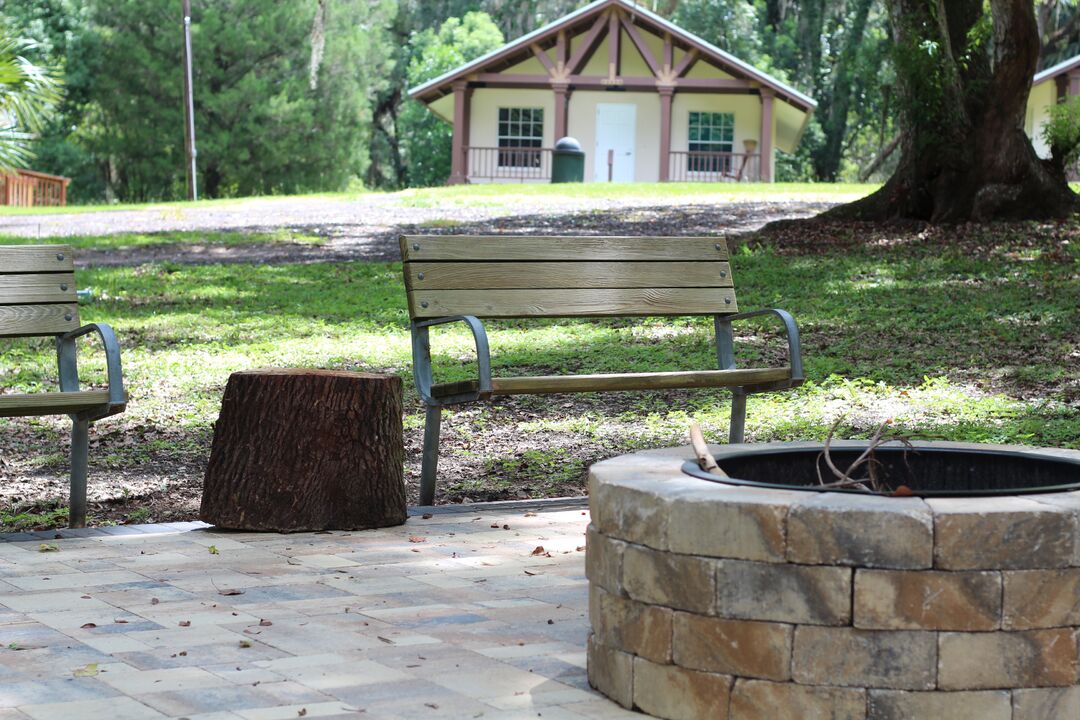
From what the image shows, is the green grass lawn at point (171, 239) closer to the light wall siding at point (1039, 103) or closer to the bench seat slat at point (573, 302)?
the bench seat slat at point (573, 302)

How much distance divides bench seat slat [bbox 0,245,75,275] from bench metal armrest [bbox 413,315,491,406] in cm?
135

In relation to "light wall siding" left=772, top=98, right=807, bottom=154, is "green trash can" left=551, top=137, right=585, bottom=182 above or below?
below

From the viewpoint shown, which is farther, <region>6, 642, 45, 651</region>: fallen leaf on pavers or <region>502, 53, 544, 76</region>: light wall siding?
<region>502, 53, 544, 76</region>: light wall siding

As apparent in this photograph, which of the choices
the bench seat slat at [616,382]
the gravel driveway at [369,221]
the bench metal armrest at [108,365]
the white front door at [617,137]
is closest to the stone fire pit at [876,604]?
the bench seat slat at [616,382]

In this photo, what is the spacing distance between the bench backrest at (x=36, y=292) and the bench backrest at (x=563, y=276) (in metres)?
1.33

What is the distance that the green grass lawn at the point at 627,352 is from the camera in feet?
22.5

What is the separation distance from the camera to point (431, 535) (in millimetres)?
4887

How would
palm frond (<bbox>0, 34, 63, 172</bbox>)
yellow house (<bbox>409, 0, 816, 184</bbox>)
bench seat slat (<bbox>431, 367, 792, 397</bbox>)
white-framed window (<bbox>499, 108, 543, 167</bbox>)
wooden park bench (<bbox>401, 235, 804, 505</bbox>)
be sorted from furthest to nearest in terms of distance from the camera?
white-framed window (<bbox>499, 108, 543, 167</bbox>) < yellow house (<bbox>409, 0, 816, 184</bbox>) < palm frond (<bbox>0, 34, 63, 172</bbox>) < wooden park bench (<bbox>401, 235, 804, 505</bbox>) < bench seat slat (<bbox>431, 367, 792, 397</bbox>)

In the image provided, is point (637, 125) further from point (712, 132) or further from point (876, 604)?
point (876, 604)

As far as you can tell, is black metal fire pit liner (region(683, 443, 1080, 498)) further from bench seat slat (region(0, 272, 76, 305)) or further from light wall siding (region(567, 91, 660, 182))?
light wall siding (region(567, 91, 660, 182))

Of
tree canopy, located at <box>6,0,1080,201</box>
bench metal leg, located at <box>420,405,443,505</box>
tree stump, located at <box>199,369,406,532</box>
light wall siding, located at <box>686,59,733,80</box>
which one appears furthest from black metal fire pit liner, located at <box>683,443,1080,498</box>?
light wall siding, located at <box>686,59,733,80</box>

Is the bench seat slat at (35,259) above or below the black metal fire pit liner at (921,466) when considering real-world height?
above

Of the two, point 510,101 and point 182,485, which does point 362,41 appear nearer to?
point 510,101

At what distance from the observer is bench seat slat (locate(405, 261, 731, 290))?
559 cm
